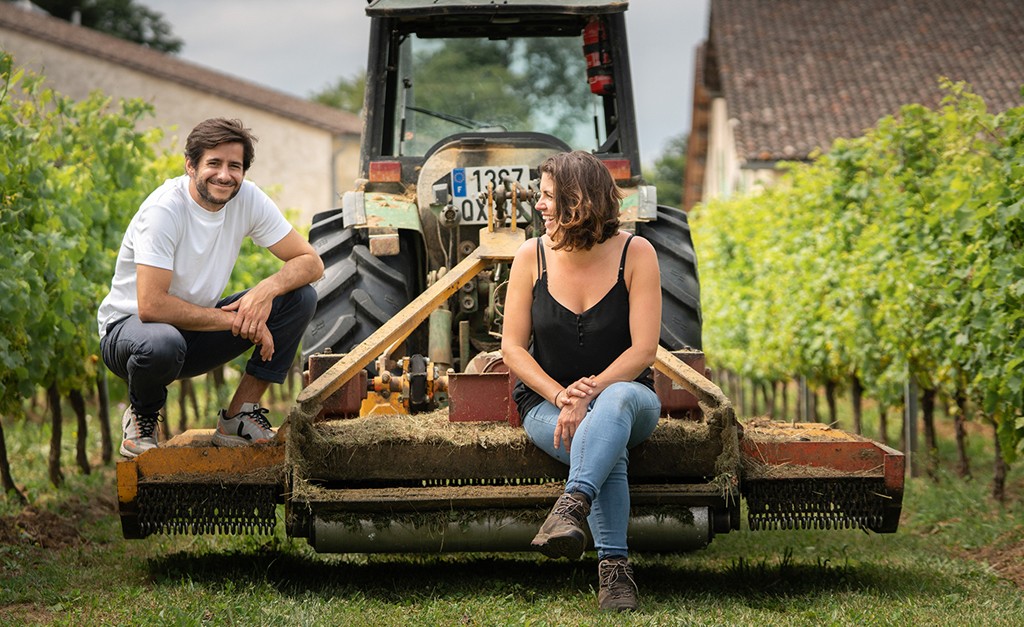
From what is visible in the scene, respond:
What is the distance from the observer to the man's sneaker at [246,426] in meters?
5.51

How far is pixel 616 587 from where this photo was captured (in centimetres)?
476

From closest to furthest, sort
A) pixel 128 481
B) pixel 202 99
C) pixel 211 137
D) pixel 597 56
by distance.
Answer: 1. pixel 128 481
2. pixel 211 137
3. pixel 597 56
4. pixel 202 99

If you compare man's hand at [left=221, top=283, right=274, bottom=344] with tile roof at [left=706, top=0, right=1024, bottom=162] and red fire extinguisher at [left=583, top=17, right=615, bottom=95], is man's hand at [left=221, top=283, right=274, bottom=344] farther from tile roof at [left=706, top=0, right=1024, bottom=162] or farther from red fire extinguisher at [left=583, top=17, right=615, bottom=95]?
tile roof at [left=706, top=0, right=1024, bottom=162]

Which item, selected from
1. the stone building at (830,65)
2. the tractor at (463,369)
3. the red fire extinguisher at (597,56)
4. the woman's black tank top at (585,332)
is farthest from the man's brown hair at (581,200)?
the stone building at (830,65)

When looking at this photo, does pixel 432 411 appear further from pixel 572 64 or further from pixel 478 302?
pixel 572 64

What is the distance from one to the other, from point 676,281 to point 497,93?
5.43ft

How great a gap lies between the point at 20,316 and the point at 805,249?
726 cm

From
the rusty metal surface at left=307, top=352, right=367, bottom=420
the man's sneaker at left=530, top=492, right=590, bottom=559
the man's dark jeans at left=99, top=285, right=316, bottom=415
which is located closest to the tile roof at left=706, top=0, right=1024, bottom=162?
the rusty metal surface at left=307, top=352, right=367, bottom=420

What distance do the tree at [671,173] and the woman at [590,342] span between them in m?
46.2

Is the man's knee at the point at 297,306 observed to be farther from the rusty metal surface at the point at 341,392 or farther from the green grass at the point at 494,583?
the green grass at the point at 494,583

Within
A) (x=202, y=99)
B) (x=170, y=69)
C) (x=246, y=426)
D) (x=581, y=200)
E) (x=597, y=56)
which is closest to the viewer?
Answer: (x=581, y=200)

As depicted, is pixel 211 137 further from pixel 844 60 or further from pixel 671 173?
pixel 671 173

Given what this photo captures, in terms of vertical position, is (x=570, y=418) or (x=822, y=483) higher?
(x=570, y=418)

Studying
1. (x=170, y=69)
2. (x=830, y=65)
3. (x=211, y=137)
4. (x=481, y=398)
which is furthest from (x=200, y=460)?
(x=170, y=69)
